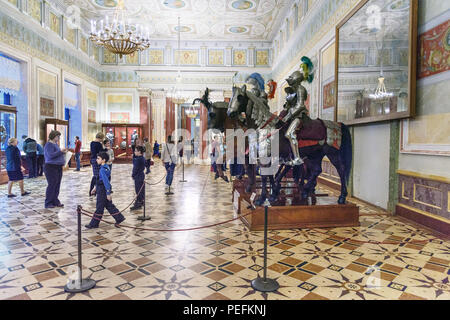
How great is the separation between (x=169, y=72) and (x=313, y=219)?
1655 centimetres

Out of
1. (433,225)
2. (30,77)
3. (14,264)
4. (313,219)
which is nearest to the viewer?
(14,264)

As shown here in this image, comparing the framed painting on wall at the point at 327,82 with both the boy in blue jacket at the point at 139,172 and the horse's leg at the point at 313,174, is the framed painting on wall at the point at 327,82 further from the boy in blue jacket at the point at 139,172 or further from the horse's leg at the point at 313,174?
the boy in blue jacket at the point at 139,172

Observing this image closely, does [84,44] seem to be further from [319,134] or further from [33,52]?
[319,134]

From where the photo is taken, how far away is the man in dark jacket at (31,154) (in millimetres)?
10969

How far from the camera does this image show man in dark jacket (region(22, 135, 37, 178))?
11.0 m

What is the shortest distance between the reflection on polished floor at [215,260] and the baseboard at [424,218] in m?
0.16

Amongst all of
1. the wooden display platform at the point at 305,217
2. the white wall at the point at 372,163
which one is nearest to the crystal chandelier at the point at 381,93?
the white wall at the point at 372,163

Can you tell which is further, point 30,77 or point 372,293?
point 30,77

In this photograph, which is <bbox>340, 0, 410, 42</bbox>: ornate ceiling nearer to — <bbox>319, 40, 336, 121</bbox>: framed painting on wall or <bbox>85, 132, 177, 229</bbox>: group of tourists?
<bbox>319, 40, 336, 121</bbox>: framed painting on wall

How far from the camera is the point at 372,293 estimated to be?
112 inches

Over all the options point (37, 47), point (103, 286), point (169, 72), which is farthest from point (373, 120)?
point (169, 72)

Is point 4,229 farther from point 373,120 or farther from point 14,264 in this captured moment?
point 373,120

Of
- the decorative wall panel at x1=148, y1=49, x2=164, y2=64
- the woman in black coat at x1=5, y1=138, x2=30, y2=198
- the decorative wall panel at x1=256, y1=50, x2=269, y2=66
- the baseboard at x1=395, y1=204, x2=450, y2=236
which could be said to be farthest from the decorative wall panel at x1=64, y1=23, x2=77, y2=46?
the baseboard at x1=395, y1=204, x2=450, y2=236

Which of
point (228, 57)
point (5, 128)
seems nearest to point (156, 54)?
point (228, 57)
